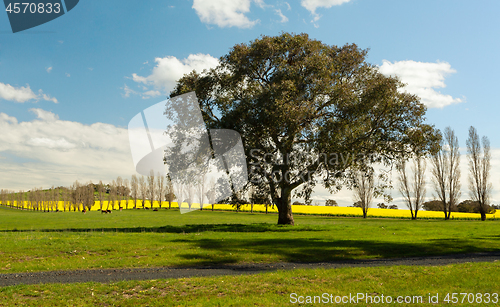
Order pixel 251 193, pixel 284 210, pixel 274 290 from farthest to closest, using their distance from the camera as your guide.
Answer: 1. pixel 284 210
2. pixel 251 193
3. pixel 274 290

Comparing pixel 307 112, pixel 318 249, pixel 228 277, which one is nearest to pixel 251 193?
pixel 307 112

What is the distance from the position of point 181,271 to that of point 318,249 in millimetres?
7913

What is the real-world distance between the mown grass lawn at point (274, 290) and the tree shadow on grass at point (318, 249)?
3.91 meters

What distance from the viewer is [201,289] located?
9.63 meters

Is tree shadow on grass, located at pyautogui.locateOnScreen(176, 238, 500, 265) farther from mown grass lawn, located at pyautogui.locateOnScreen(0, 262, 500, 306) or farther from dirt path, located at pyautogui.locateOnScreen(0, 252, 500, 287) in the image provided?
mown grass lawn, located at pyautogui.locateOnScreen(0, 262, 500, 306)

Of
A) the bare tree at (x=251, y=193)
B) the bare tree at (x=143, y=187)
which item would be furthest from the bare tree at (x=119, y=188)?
the bare tree at (x=251, y=193)

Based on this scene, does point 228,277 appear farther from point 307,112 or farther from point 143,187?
point 143,187

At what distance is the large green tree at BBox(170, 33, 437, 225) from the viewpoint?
85.0 feet

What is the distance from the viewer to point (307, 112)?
82.7ft

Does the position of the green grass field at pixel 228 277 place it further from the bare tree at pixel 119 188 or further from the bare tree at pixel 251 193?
the bare tree at pixel 119 188

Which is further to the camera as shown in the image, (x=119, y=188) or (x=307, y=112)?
(x=119, y=188)

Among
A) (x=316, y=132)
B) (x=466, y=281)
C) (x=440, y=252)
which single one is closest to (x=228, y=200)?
(x=316, y=132)

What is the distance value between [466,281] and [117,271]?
1194cm

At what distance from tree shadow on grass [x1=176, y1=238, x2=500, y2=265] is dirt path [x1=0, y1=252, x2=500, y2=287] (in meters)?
1.10
